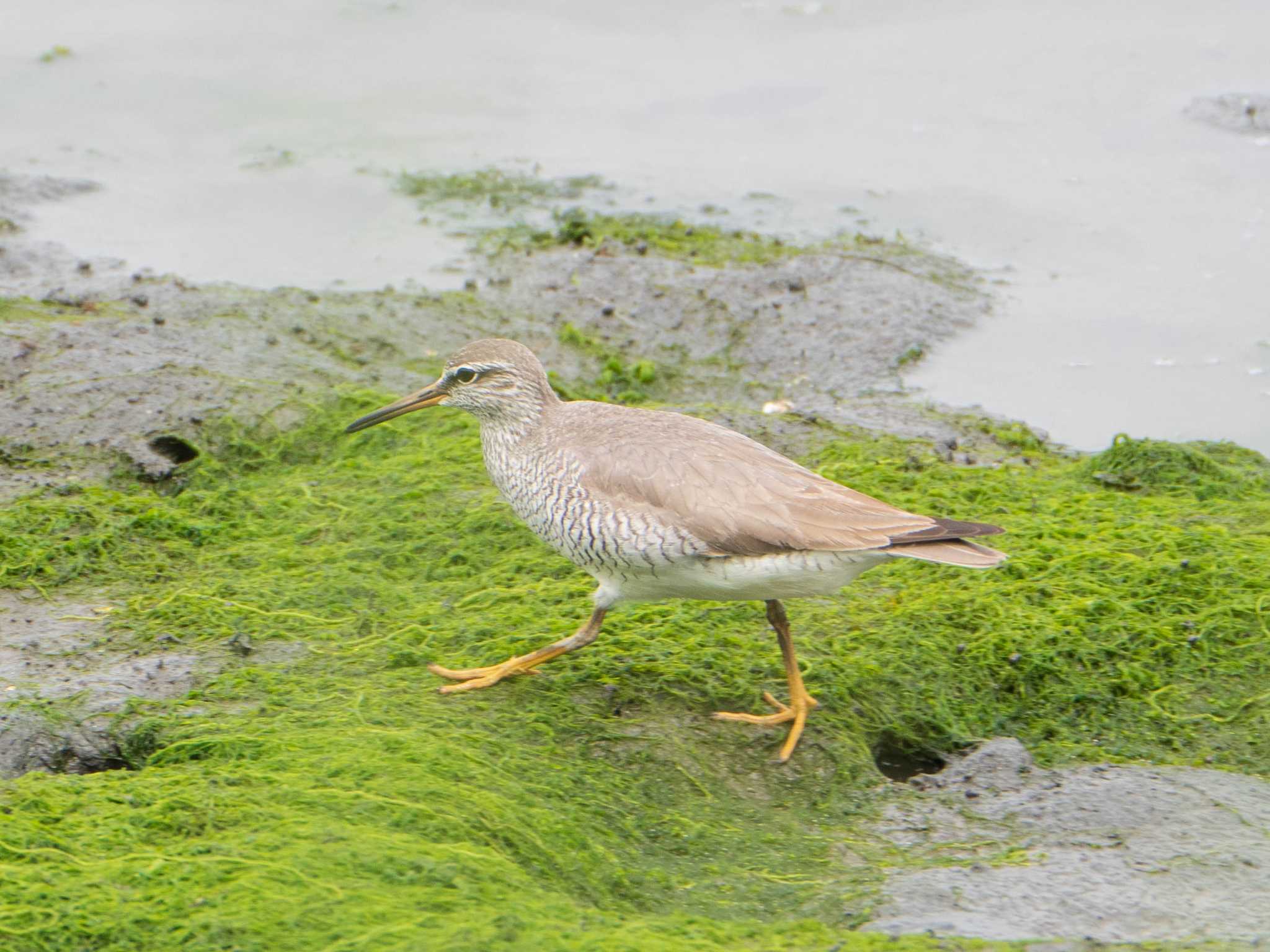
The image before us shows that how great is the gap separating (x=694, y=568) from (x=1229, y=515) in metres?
3.23

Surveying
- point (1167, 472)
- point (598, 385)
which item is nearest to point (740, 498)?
point (1167, 472)

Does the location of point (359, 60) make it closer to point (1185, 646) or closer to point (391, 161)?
point (391, 161)

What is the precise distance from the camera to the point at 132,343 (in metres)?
7.95

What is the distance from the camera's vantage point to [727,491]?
5086 millimetres

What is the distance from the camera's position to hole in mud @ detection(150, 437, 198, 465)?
7238 millimetres

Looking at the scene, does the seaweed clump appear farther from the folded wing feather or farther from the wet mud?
the folded wing feather

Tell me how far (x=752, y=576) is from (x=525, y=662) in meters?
1.05

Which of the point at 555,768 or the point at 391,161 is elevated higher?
the point at 391,161

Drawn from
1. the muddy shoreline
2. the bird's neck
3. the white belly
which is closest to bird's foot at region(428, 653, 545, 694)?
the white belly

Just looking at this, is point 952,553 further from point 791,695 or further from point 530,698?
point 530,698

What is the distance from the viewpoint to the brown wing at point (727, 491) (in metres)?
4.94

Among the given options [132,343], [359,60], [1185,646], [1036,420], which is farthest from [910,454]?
[359,60]

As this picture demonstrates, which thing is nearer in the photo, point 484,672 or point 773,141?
point 484,672

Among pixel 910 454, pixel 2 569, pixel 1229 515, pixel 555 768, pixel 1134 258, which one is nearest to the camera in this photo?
pixel 555 768
